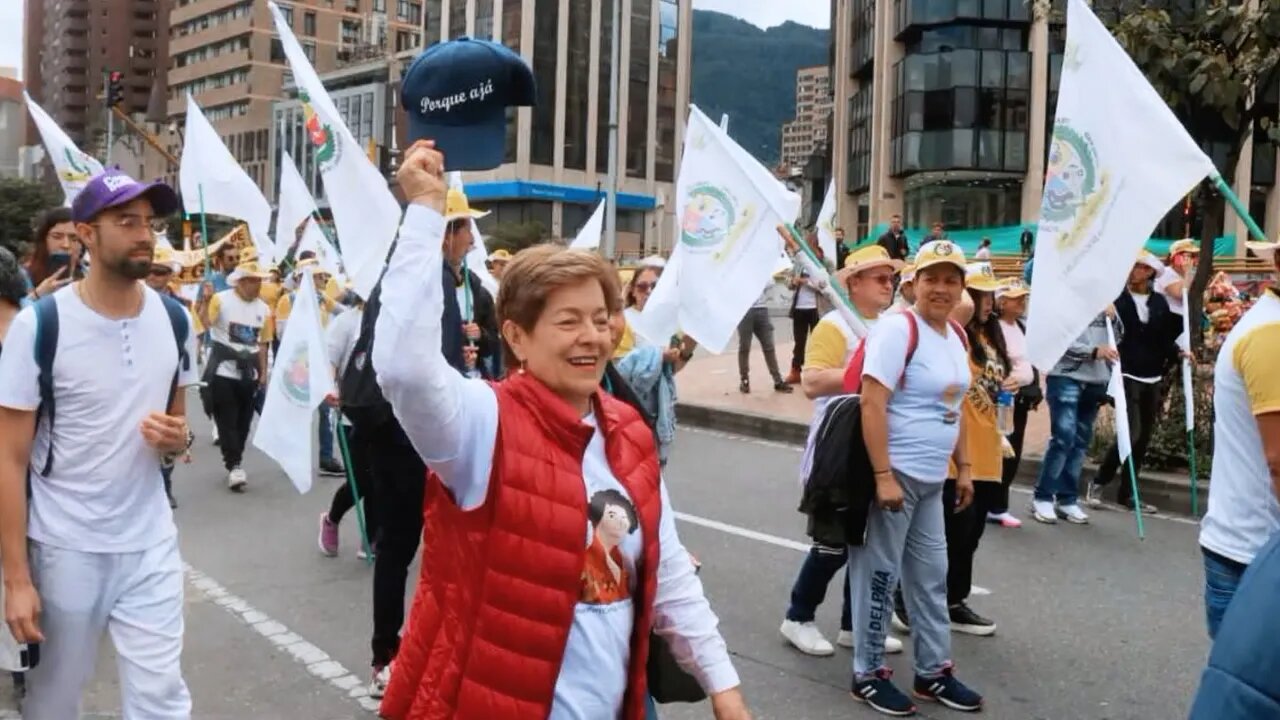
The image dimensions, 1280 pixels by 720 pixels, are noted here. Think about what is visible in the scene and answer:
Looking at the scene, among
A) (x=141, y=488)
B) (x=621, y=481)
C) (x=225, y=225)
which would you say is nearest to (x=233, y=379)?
(x=141, y=488)

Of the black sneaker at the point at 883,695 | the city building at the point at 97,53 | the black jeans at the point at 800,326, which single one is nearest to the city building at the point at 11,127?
the city building at the point at 97,53

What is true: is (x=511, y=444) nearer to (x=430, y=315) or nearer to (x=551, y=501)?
(x=551, y=501)

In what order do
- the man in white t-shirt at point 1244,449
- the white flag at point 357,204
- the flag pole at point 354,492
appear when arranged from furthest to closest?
the flag pole at point 354,492 < the white flag at point 357,204 < the man in white t-shirt at point 1244,449

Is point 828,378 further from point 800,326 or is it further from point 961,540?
point 800,326

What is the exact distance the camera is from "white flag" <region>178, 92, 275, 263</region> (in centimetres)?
1065

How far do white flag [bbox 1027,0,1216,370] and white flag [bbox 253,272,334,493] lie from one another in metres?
4.09

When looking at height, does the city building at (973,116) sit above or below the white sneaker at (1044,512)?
above

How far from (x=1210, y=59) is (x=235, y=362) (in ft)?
25.3

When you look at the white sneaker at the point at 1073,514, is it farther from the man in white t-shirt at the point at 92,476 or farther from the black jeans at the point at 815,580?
the man in white t-shirt at the point at 92,476

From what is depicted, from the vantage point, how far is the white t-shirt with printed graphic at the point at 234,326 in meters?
9.63

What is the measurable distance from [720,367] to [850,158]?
120 ft

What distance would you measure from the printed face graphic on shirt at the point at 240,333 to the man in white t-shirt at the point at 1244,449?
25.8ft

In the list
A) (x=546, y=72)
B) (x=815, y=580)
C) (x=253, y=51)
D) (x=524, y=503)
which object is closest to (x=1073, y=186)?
(x=815, y=580)

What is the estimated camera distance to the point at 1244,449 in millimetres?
3197
